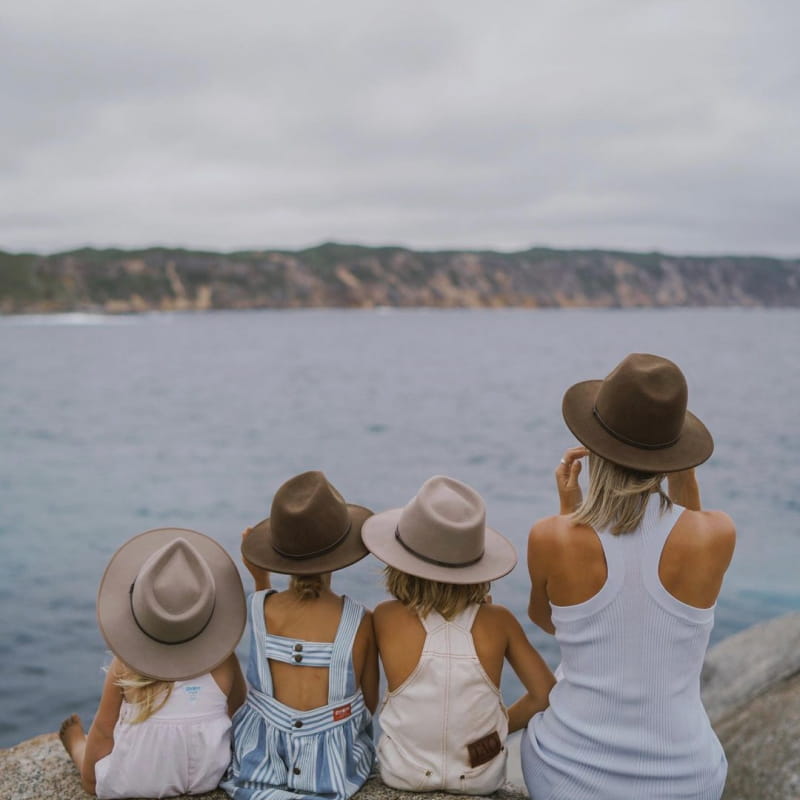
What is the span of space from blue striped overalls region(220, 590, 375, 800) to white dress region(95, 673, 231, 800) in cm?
13

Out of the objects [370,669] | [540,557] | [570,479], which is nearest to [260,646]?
[370,669]

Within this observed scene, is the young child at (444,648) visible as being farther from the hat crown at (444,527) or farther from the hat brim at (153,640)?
the hat brim at (153,640)

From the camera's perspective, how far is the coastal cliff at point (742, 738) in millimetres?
3594

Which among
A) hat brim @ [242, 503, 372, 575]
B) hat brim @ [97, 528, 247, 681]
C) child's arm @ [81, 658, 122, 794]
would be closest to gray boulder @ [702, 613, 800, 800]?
hat brim @ [242, 503, 372, 575]

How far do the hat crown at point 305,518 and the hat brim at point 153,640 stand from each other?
1.02 ft

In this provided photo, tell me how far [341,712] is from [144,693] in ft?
2.45

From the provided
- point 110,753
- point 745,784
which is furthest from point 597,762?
point 745,784

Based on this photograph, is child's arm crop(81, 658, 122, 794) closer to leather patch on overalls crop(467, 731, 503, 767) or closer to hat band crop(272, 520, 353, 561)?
hat band crop(272, 520, 353, 561)

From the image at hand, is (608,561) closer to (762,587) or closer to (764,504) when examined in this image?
(762,587)

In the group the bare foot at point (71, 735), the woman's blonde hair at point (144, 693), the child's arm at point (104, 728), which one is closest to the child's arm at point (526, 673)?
the woman's blonde hair at point (144, 693)

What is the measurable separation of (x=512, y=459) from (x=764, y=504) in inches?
326

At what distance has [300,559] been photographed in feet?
10.9

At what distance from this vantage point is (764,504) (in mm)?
18703

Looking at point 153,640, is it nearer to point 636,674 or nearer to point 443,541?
point 443,541
